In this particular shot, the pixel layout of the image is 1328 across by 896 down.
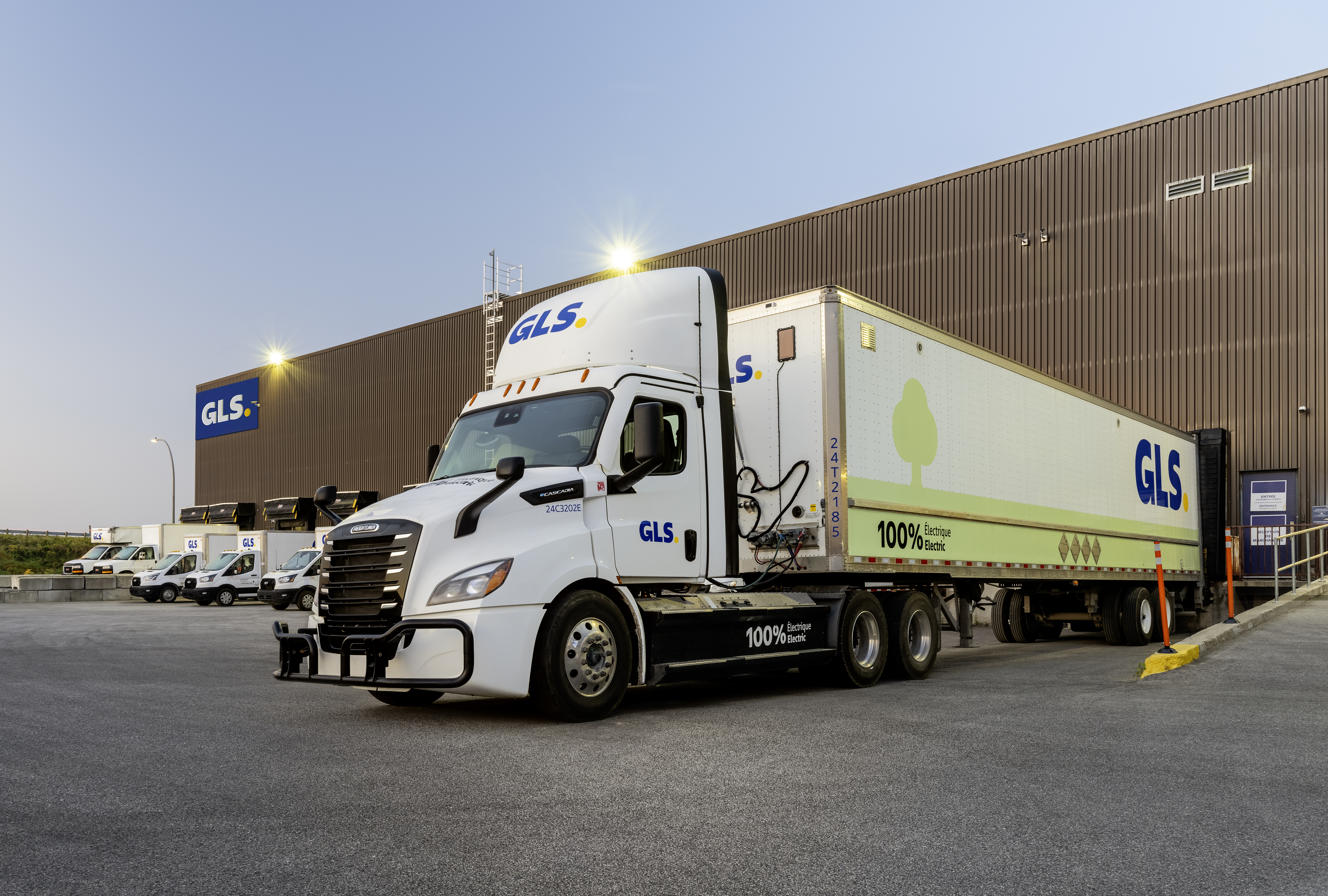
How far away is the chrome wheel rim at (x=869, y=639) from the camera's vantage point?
11008mm

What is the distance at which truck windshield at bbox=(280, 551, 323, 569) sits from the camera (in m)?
31.7

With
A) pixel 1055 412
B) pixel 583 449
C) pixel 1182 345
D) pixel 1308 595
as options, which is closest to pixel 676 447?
pixel 583 449

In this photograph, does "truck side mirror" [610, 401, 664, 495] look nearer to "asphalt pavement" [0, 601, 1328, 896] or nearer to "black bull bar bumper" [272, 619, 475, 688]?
"black bull bar bumper" [272, 619, 475, 688]

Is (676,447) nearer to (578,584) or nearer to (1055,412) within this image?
(578,584)

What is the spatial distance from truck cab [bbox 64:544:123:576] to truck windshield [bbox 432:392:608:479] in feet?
134

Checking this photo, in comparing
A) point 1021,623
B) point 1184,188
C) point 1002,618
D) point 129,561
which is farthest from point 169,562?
point 1184,188

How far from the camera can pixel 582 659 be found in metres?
8.14

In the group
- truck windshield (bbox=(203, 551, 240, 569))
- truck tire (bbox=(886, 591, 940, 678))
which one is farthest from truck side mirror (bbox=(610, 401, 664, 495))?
truck windshield (bbox=(203, 551, 240, 569))

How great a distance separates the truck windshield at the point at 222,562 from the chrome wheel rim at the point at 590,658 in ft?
100

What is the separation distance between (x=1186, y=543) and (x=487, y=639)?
55.2 feet

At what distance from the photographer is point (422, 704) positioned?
31.3ft

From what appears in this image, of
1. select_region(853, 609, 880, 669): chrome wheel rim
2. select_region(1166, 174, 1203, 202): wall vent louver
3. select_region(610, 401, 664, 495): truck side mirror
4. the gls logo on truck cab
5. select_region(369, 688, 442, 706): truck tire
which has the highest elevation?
select_region(1166, 174, 1203, 202): wall vent louver

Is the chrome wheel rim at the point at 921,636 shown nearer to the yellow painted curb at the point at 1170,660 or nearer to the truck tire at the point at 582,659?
the yellow painted curb at the point at 1170,660

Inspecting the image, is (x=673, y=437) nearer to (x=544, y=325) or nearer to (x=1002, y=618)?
(x=544, y=325)
